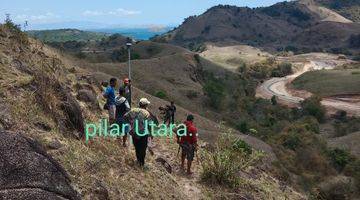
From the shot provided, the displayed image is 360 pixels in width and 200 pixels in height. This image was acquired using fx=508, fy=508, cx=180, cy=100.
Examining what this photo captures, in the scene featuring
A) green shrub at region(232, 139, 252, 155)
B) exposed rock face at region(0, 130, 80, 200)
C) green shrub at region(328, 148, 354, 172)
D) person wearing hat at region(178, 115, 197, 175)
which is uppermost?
exposed rock face at region(0, 130, 80, 200)

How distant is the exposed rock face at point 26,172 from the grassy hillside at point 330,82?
85.5m

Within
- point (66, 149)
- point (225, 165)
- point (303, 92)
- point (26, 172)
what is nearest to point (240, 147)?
point (225, 165)

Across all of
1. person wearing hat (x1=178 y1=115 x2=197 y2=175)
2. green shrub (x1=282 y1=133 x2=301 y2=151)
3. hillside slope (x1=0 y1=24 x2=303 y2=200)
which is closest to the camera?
hillside slope (x1=0 y1=24 x2=303 y2=200)

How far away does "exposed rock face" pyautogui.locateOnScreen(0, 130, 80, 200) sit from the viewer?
6012 millimetres

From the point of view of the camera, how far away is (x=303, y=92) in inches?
3708

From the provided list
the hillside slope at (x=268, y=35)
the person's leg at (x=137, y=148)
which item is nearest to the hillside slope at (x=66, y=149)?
the person's leg at (x=137, y=148)

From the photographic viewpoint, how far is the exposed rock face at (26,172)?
6.01 m

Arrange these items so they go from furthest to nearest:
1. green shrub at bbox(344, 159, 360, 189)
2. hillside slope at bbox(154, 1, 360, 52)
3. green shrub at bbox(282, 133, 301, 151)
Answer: hillside slope at bbox(154, 1, 360, 52) → green shrub at bbox(282, 133, 301, 151) → green shrub at bbox(344, 159, 360, 189)

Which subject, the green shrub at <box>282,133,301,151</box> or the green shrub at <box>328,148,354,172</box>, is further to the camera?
the green shrub at <box>282,133,301,151</box>

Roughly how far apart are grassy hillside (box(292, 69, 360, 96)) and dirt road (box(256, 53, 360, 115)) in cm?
223

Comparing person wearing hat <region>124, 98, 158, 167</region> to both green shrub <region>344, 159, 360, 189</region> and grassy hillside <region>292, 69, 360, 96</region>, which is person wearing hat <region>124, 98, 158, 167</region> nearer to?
green shrub <region>344, 159, 360, 189</region>

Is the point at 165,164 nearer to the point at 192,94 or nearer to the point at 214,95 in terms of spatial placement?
the point at 192,94

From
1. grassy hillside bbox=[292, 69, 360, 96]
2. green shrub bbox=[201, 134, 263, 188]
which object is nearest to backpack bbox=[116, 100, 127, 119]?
green shrub bbox=[201, 134, 263, 188]

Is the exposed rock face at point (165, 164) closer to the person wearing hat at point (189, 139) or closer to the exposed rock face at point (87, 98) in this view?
the person wearing hat at point (189, 139)
